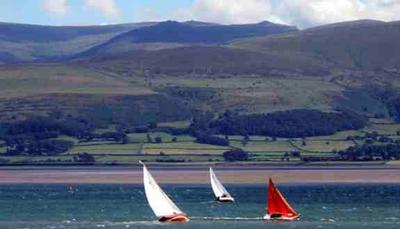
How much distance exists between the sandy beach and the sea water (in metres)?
1.67

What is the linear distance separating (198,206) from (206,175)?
36.6 m

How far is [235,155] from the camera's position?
463 ft

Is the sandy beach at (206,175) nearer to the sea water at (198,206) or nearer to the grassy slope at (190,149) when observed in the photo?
the sea water at (198,206)

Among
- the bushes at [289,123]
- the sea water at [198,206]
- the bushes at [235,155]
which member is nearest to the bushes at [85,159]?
the bushes at [235,155]

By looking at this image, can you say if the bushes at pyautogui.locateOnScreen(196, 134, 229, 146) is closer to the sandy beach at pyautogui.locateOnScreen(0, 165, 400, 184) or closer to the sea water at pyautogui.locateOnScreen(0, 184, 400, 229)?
the sandy beach at pyautogui.locateOnScreen(0, 165, 400, 184)

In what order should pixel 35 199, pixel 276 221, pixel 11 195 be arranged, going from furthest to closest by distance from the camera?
1. pixel 11 195
2. pixel 35 199
3. pixel 276 221

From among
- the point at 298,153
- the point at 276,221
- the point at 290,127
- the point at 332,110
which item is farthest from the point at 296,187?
the point at 332,110

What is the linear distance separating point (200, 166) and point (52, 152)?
94.4ft

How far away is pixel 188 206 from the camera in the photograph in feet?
283

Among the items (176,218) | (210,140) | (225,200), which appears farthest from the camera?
(210,140)

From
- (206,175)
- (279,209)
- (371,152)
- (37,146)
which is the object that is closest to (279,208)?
(279,209)

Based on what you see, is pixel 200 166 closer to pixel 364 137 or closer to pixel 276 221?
pixel 364 137

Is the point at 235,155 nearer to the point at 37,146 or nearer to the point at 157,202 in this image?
the point at 37,146

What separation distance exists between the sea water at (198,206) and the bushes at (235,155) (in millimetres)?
21646
